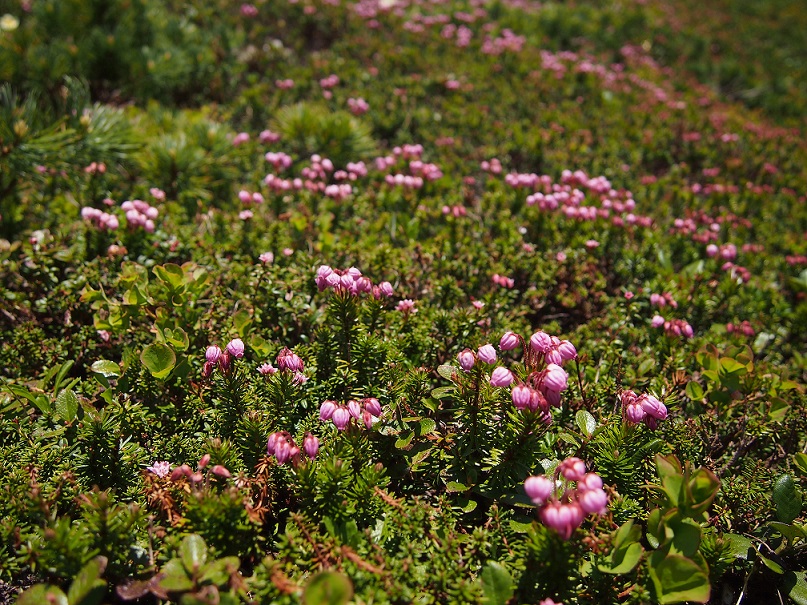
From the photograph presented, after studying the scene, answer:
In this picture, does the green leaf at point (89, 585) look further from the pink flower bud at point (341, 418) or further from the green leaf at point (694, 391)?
the green leaf at point (694, 391)

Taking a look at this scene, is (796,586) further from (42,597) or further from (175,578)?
(42,597)

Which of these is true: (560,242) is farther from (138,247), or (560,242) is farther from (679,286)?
(138,247)

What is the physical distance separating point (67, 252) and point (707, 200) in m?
5.59

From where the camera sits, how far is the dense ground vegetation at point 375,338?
1.96m

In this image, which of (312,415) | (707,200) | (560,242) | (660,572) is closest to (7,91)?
(312,415)

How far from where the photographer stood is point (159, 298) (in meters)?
2.95

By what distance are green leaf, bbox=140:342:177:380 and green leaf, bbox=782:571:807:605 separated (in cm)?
292

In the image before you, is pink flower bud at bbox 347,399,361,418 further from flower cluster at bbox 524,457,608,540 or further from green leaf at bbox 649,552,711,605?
green leaf at bbox 649,552,711,605

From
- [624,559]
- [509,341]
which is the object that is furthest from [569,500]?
[509,341]

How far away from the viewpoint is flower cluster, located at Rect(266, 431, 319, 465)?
2.03 meters

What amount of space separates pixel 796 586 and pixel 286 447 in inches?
88.3

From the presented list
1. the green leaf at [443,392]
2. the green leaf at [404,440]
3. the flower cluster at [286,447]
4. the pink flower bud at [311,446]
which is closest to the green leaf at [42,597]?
the flower cluster at [286,447]

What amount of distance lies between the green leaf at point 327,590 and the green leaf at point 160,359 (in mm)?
1339

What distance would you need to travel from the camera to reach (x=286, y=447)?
2.04 metres
